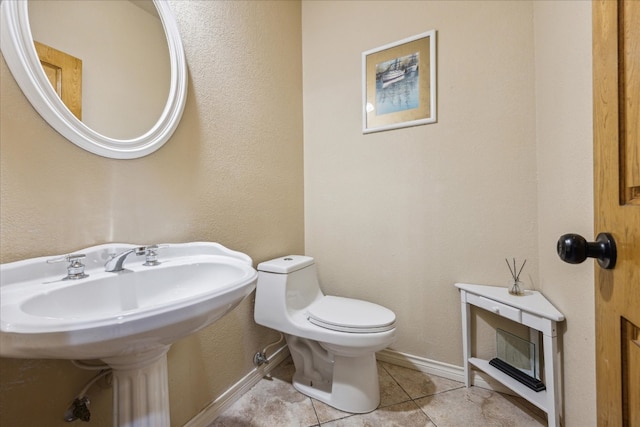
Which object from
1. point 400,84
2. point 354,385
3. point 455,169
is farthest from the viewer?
point 400,84

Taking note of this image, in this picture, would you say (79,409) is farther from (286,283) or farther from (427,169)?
(427,169)

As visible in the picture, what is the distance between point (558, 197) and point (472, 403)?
3.33 ft

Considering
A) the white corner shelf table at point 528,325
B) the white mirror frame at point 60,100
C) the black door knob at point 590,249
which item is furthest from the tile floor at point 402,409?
the white mirror frame at point 60,100

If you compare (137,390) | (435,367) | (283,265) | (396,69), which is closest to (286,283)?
(283,265)

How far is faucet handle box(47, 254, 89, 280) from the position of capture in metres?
0.72

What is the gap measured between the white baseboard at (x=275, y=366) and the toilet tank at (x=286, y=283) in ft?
1.39

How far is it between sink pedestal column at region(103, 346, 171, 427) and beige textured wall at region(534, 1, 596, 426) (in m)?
1.28

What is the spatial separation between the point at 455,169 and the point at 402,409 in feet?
3.98

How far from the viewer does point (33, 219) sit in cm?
73

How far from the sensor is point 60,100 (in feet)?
2.52

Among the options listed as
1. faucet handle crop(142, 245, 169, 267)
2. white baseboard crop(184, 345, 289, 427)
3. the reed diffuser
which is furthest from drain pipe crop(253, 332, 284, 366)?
the reed diffuser

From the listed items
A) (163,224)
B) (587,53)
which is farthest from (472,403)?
(163,224)

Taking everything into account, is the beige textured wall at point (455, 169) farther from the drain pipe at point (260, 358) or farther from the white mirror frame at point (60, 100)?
the white mirror frame at point (60, 100)

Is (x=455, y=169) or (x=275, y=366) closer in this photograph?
(x=455, y=169)
